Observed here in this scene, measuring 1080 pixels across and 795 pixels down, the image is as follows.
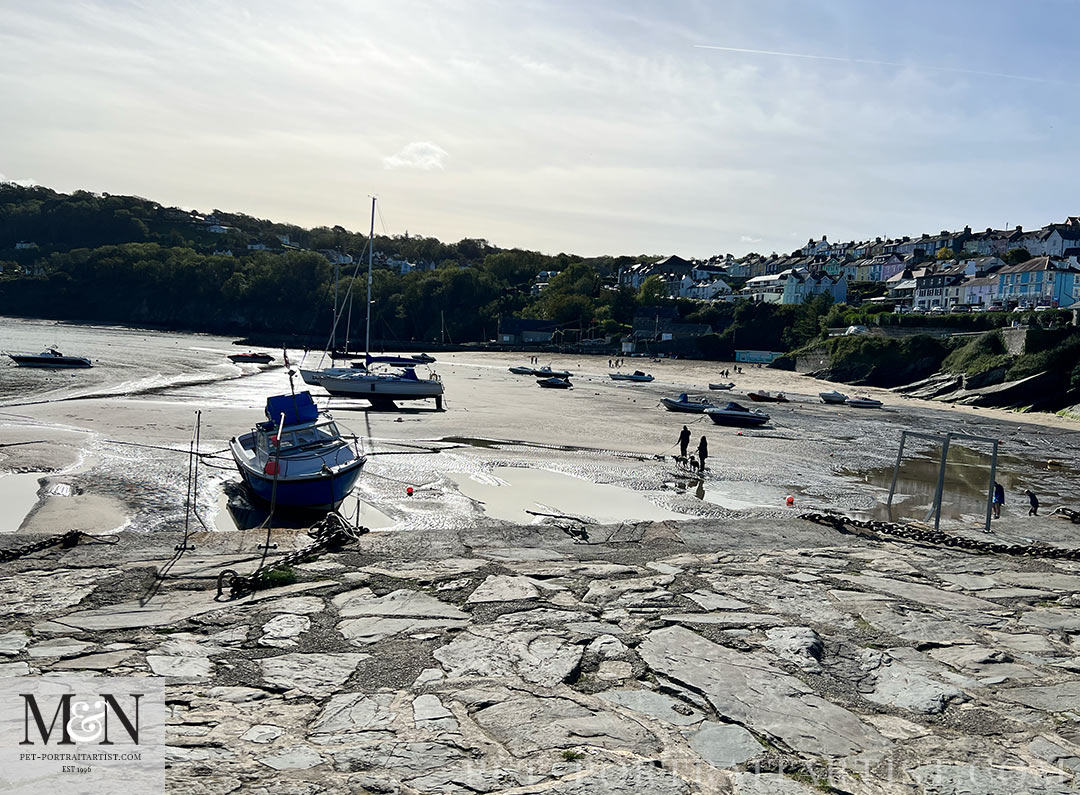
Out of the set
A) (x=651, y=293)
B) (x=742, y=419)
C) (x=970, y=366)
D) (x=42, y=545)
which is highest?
(x=651, y=293)

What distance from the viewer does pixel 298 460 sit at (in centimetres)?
1941

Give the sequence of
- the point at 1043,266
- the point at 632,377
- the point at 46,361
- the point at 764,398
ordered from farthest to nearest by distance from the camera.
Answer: the point at 1043,266
the point at 632,377
the point at 764,398
the point at 46,361

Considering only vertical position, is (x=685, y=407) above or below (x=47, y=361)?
above

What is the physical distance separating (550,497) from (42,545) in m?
12.9

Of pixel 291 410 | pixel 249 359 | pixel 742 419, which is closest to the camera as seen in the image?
pixel 291 410

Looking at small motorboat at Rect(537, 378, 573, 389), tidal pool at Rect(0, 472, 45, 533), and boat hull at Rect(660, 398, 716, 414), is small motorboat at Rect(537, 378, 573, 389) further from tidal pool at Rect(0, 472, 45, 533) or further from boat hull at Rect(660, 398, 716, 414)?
tidal pool at Rect(0, 472, 45, 533)

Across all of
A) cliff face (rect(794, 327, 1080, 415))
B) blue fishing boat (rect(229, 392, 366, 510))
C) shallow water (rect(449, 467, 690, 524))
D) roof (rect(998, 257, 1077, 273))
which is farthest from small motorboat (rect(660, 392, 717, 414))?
roof (rect(998, 257, 1077, 273))

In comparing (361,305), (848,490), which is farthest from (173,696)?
(361,305)

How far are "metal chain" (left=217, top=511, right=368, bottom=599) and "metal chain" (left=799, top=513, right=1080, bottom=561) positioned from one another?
8403 millimetres

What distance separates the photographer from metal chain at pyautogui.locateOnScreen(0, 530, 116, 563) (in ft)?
30.9

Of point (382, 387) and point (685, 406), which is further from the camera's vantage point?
point (685, 406)

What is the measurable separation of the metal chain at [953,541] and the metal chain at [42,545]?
1203 centimetres

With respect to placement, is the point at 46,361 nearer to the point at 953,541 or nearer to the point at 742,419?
the point at 742,419

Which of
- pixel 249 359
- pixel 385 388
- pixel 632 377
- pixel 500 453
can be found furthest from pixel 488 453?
pixel 249 359
